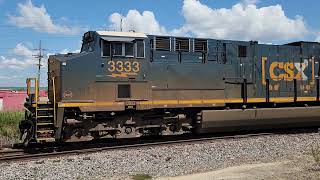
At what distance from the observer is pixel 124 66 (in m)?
12.8

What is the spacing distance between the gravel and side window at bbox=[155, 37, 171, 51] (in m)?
3.38

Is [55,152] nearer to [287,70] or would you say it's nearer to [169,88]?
[169,88]

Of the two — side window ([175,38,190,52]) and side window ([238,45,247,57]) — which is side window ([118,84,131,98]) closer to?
side window ([175,38,190,52])

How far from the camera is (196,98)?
45.6ft

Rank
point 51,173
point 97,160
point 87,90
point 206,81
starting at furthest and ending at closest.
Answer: point 206,81
point 87,90
point 97,160
point 51,173

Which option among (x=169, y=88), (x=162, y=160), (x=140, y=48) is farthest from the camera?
(x=169, y=88)

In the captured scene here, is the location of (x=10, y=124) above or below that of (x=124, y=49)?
below

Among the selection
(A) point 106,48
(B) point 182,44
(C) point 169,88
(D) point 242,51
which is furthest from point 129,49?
(D) point 242,51

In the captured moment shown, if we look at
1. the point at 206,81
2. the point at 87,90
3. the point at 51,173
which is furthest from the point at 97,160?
the point at 206,81

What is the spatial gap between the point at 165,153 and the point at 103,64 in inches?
135

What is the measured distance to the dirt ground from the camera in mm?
8156

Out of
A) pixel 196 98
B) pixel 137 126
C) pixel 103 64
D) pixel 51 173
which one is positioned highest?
pixel 103 64

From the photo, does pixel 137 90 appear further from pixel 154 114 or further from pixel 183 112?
pixel 183 112

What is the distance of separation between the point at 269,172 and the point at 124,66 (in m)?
5.98
